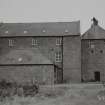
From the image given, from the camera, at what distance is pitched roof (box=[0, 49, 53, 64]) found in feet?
123

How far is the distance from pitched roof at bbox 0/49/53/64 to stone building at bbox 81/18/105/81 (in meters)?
8.67

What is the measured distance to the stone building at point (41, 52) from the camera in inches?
1464

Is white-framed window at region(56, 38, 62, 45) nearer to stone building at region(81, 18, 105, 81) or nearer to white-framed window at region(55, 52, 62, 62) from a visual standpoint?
white-framed window at region(55, 52, 62, 62)

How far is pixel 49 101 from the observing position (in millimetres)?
22422

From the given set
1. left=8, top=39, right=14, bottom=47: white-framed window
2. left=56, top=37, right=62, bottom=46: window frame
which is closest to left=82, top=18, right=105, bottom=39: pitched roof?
left=56, top=37, right=62, bottom=46: window frame

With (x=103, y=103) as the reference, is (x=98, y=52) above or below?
above

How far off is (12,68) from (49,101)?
16165 mm

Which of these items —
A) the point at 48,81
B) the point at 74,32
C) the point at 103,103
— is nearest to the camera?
the point at 103,103

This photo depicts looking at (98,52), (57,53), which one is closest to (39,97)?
(57,53)

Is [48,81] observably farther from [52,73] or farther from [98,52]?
[98,52]

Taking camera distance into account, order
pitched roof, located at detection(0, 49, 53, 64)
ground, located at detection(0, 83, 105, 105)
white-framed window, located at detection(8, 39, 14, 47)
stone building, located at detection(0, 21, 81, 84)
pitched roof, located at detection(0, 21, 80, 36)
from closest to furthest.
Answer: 1. ground, located at detection(0, 83, 105, 105)
2. stone building, located at detection(0, 21, 81, 84)
3. pitched roof, located at detection(0, 49, 53, 64)
4. pitched roof, located at detection(0, 21, 80, 36)
5. white-framed window, located at detection(8, 39, 14, 47)

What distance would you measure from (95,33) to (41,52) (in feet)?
34.5

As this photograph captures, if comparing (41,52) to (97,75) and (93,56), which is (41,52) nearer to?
(93,56)

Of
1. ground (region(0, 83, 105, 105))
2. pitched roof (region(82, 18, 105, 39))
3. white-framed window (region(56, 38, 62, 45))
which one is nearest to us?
ground (region(0, 83, 105, 105))
